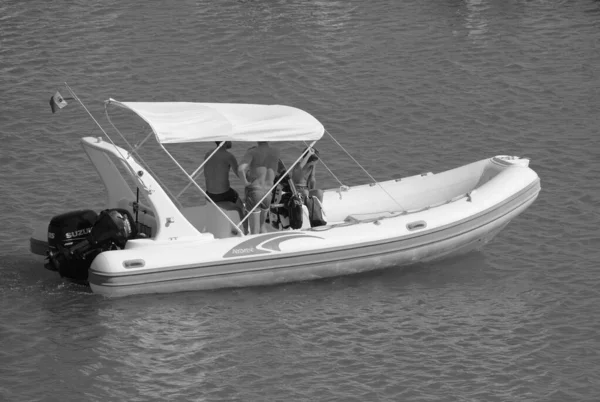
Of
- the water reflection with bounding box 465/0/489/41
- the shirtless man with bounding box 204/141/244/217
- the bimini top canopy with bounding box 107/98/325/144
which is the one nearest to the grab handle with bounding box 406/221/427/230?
the bimini top canopy with bounding box 107/98/325/144

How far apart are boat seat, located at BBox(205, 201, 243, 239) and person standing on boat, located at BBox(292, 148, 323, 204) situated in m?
0.85

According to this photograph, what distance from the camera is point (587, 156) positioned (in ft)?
56.7

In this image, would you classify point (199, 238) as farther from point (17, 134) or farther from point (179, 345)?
point (17, 134)

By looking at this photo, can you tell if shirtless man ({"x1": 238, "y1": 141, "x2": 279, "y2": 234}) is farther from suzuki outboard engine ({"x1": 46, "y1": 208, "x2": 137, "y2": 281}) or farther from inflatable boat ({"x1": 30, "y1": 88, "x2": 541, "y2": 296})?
suzuki outboard engine ({"x1": 46, "y1": 208, "x2": 137, "y2": 281})

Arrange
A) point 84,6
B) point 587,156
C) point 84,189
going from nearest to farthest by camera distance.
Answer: point 84,189 < point 587,156 < point 84,6

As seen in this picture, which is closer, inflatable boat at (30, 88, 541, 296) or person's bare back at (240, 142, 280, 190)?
inflatable boat at (30, 88, 541, 296)

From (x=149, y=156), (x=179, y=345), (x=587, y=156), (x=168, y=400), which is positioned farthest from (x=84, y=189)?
(x=587, y=156)

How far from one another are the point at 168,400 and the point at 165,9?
14.3 m

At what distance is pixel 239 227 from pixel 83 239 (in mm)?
1849

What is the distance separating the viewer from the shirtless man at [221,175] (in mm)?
13680

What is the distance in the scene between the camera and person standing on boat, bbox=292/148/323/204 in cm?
1397

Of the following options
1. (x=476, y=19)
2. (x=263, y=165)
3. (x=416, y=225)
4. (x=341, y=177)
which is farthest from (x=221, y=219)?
(x=476, y=19)

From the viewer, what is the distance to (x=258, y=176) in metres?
13.6

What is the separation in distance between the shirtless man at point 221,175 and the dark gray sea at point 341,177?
1.31 meters
